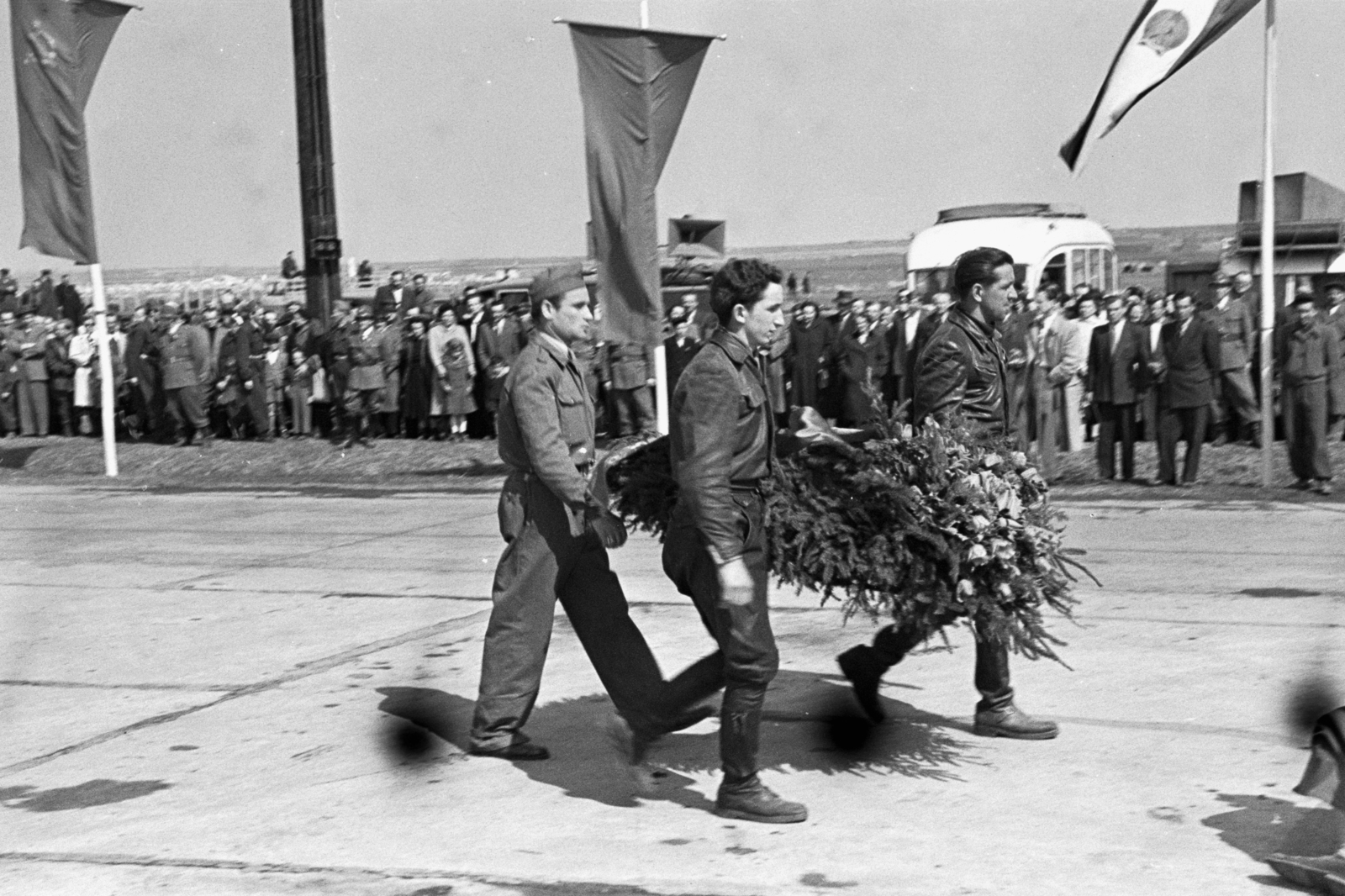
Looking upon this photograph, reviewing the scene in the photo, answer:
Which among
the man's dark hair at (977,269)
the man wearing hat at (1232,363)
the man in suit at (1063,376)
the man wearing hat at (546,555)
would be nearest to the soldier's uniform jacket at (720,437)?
the man wearing hat at (546,555)

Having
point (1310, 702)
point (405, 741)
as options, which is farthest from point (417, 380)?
point (1310, 702)

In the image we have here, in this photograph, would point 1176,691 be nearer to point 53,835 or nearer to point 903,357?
point 53,835

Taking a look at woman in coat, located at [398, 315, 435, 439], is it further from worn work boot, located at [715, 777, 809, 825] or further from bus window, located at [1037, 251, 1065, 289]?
worn work boot, located at [715, 777, 809, 825]

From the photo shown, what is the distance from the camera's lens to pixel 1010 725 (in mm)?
6566

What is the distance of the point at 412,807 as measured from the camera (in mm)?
5961

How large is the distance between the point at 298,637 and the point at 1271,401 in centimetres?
949

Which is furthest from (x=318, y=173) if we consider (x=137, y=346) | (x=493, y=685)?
(x=493, y=685)

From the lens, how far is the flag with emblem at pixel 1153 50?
45.5ft

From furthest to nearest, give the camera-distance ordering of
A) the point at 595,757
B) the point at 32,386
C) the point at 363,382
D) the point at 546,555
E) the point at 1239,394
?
1. the point at 32,386
2. the point at 363,382
3. the point at 1239,394
4. the point at 595,757
5. the point at 546,555

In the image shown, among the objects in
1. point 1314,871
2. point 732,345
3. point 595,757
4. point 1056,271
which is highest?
point 1056,271

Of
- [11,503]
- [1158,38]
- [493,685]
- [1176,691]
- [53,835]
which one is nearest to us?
[53,835]

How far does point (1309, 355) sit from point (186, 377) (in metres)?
14.4

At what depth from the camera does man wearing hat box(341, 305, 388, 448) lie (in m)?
21.6

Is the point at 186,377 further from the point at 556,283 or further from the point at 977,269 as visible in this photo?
the point at 977,269
